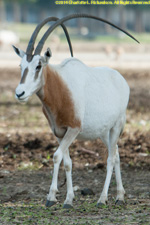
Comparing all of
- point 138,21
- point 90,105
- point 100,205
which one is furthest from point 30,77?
point 138,21

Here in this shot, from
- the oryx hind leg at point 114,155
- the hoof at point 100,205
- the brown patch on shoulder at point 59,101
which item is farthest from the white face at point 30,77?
the hoof at point 100,205

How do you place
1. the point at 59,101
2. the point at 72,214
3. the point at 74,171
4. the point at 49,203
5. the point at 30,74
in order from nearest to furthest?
the point at 30,74 → the point at 72,214 → the point at 59,101 → the point at 49,203 → the point at 74,171

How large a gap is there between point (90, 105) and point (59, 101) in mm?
481

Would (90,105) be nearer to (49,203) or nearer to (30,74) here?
Answer: (30,74)

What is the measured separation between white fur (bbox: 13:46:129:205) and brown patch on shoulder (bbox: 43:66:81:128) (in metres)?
0.06

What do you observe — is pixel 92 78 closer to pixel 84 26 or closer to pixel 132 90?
pixel 132 90

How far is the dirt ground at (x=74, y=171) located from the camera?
6013 millimetres

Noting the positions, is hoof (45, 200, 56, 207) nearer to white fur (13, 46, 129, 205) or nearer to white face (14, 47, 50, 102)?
white fur (13, 46, 129, 205)

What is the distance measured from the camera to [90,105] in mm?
6449

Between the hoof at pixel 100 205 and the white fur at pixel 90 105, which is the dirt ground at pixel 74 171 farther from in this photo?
the white fur at pixel 90 105

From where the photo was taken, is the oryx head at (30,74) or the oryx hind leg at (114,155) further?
the oryx hind leg at (114,155)

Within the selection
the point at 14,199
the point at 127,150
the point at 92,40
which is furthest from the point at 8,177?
the point at 92,40

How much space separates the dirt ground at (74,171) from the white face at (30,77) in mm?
1408

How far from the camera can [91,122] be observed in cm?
642
